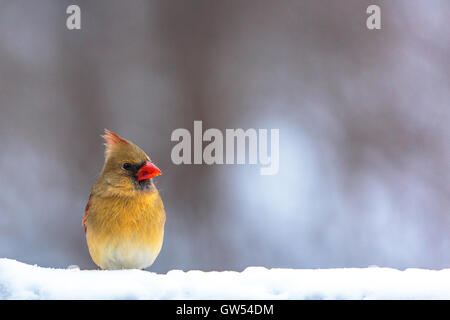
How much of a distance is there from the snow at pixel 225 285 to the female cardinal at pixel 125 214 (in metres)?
0.24

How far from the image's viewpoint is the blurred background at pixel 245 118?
200 cm

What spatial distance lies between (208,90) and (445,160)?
3.55 ft

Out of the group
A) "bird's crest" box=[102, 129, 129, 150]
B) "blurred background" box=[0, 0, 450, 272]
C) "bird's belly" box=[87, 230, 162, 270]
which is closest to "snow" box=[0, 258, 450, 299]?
"bird's belly" box=[87, 230, 162, 270]

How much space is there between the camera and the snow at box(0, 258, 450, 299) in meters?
0.81

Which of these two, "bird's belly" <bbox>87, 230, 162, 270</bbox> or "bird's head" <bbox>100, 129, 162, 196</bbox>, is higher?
"bird's head" <bbox>100, 129, 162, 196</bbox>

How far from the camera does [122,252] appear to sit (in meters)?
1.16

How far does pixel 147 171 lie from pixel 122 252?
198 mm

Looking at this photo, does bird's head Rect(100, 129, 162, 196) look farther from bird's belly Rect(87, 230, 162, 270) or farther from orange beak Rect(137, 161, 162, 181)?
bird's belly Rect(87, 230, 162, 270)

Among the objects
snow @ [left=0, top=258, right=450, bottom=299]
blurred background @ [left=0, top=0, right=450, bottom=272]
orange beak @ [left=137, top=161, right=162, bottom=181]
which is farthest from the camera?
blurred background @ [left=0, top=0, right=450, bottom=272]

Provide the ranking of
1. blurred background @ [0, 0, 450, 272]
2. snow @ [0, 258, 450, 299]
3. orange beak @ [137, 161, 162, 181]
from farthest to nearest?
blurred background @ [0, 0, 450, 272], orange beak @ [137, 161, 162, 181], snow @ [0, 258, 450, 299]

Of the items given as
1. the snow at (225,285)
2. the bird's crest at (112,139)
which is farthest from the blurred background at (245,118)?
the snow at (225,285)

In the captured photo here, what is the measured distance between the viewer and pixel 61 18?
2.08 metres

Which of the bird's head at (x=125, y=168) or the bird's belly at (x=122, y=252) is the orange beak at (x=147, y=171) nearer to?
the bird's head at (x=125, y=168)

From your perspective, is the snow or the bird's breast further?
the bird's breast
